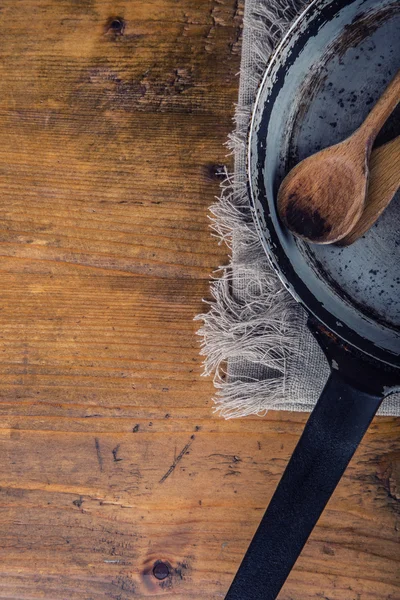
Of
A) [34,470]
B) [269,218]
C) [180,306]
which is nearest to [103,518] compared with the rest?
[34,470]

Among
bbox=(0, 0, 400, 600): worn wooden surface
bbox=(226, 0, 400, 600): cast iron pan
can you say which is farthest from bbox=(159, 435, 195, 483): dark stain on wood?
bbox=(226, 0, 400, 600): cast iron pan

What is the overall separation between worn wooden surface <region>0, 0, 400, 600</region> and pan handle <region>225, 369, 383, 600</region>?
0.09 m

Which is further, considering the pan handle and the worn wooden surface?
the worn wooden surface

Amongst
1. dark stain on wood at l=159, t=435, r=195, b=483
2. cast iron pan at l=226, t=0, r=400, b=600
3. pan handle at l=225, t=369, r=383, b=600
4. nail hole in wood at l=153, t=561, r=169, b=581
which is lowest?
nail hole in wood at l=153, t=561, r=169, b=581

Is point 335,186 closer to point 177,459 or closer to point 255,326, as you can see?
point 255,326

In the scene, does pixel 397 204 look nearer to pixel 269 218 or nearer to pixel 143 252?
pixel 269 218

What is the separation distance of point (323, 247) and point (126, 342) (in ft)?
0.64

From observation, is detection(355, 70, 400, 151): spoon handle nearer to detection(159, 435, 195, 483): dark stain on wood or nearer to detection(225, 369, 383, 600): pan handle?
detection(225, 369, 383, 600): pan handle

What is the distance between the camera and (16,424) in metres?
0.54

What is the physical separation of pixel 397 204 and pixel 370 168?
5 centimetres

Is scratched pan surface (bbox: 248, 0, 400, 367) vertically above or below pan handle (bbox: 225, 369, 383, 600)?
above

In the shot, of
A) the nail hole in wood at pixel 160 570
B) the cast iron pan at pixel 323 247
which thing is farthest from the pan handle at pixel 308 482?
the nail hole in wood at pixel 160 570

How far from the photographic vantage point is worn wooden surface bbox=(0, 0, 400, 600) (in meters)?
0.51

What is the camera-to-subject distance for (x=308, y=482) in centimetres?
42
